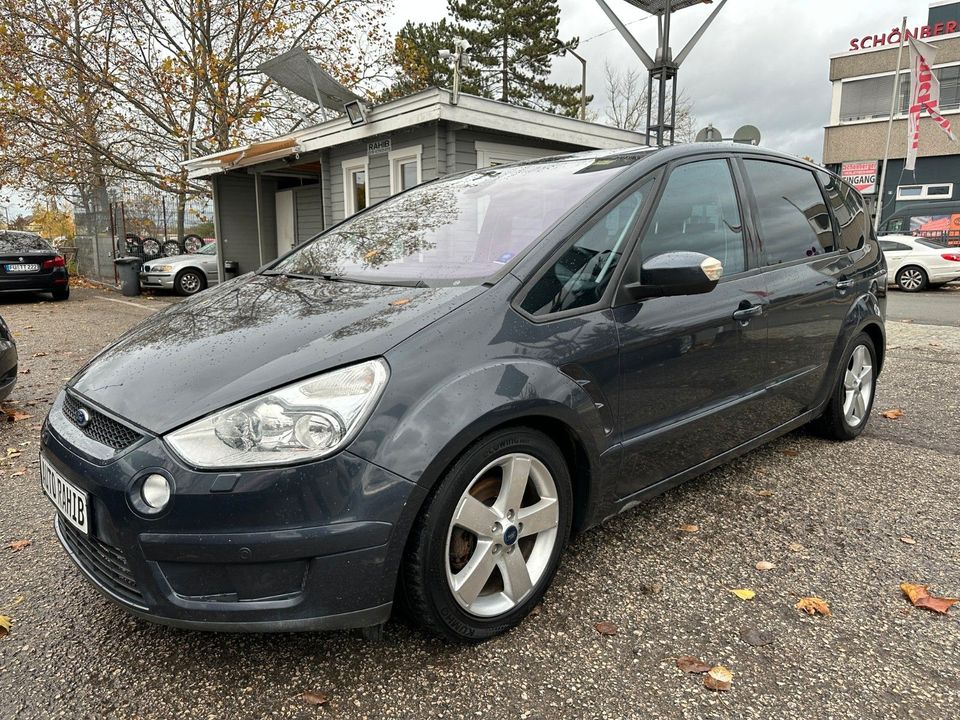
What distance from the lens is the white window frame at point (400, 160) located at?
33.6 ft

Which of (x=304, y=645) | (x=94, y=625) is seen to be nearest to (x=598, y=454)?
(x=304, y=645)

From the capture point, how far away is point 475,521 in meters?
1.92

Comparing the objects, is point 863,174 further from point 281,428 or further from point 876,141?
point 281,428

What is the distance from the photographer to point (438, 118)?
903 centimetres

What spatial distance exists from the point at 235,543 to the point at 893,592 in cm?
222

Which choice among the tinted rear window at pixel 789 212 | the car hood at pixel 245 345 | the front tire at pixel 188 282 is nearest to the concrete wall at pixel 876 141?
the front tire at pixel 188 282

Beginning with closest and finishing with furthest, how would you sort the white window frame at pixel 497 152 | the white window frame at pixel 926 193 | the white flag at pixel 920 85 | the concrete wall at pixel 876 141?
the white window frame at pixel 497 152
the white flag at pixel 920 85
the concrete wall at pixel 876 141
the white window frame at pixel 926 193

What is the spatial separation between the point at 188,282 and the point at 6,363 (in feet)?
36.8

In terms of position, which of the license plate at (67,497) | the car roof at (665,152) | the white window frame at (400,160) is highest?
the white window frame at (400,160)

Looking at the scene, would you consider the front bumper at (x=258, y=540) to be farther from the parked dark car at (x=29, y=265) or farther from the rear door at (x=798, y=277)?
the parked dark car at (x=29, y=265)

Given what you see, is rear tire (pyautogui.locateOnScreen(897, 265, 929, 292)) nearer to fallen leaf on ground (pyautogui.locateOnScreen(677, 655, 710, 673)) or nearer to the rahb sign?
the rahb sign

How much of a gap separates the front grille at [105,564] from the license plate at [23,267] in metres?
13.2

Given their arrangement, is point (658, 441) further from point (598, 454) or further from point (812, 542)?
point (812, 542)

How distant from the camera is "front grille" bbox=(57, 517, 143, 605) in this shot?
70.0 inches
